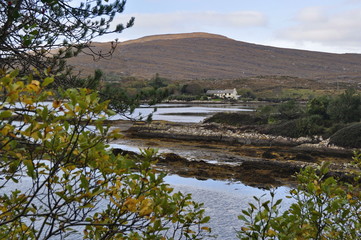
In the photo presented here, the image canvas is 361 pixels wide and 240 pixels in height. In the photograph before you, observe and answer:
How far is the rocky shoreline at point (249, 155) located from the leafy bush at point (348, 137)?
0.61 meters

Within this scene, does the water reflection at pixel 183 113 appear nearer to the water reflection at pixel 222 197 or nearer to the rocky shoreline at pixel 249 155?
the rocky shoreline at pixel 249 155

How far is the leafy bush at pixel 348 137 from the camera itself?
2636 centimetres

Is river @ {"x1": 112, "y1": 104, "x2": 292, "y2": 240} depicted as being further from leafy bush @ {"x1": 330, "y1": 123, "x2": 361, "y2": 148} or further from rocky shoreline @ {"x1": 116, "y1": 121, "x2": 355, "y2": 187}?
leafy bush @ {"x1": 330, "y1": 123, "x2": 361, "y2": 148}

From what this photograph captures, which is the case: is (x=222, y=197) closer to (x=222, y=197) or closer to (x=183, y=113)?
(x=222, y=197)

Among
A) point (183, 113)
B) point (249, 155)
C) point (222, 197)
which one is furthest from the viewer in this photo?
point (183, 113)

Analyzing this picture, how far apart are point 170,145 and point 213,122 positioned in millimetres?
12662

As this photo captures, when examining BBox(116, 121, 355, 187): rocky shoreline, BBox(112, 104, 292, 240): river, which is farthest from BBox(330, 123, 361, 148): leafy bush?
BBox(112, 104, 292, 240): river

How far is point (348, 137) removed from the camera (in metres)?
26.9

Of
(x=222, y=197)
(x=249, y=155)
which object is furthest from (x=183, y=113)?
(x=222, y=197)

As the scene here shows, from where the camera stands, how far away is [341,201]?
→ 360cm

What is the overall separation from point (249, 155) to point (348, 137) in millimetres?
6905

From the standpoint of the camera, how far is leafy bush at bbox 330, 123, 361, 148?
26.4 meters

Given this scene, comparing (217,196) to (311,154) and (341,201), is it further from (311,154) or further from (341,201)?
(341,201)

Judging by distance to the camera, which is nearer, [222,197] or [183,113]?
[222,197]
